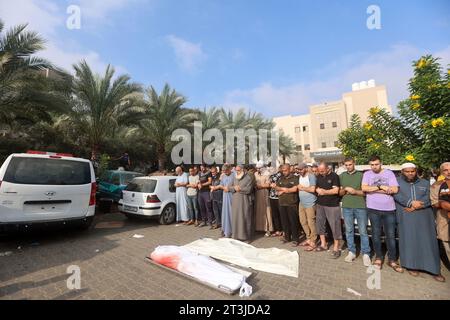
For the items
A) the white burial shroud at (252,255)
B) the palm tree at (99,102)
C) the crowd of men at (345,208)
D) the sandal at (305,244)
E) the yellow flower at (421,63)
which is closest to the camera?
the crowd of men at (345,208)

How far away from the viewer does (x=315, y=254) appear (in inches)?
193

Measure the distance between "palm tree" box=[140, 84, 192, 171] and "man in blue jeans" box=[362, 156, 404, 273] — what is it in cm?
1411

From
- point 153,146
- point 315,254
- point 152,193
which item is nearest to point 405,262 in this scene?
point 315,254

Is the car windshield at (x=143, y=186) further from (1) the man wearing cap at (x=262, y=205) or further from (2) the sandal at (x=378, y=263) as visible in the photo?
(2) the sandal at (x=378, y=263)

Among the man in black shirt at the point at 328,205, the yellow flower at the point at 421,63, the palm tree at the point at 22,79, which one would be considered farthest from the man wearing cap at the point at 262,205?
the palm tree at the point at 22,79

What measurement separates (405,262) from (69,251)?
6.41 meters

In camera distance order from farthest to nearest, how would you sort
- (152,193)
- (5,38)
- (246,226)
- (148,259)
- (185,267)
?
(5,38)
(152,193)
(246,226)
(148,259)
(185,267)

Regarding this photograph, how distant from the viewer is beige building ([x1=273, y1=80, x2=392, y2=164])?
39344 millimetres

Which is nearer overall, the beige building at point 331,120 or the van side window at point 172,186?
the van side window at point 172,186

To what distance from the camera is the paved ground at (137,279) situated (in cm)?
329

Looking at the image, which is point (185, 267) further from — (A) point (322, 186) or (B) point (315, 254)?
(A) point (322, 186)

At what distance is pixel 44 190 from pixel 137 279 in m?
3.01

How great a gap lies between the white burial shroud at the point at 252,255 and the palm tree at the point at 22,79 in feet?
29.0

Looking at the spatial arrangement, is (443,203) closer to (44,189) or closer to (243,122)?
(44,189)
